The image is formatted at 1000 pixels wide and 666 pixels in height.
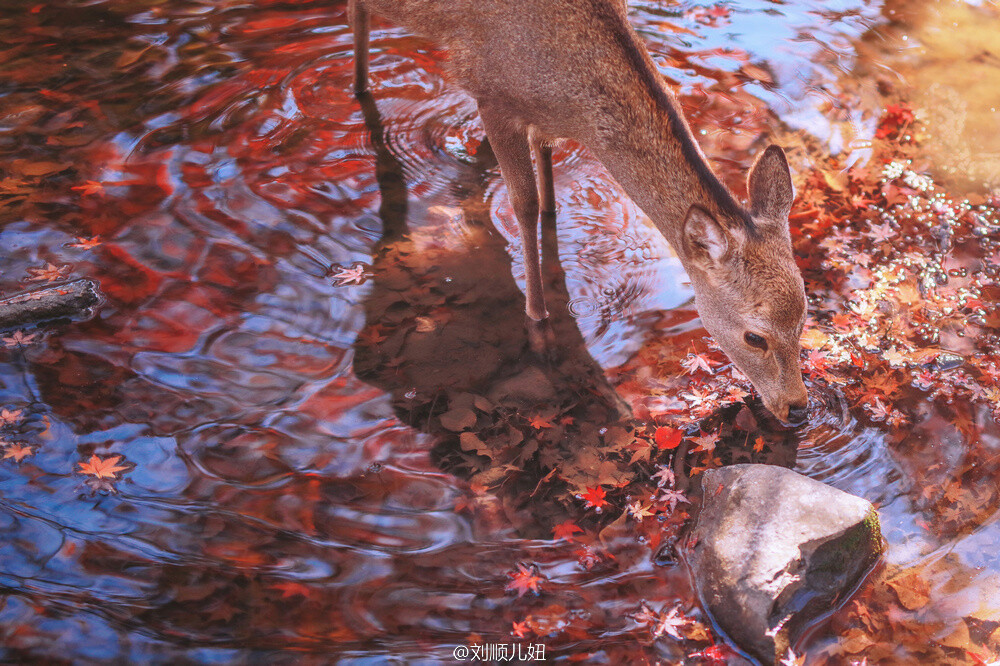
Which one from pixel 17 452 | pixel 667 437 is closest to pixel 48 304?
pixel 17 452

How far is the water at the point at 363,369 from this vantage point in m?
3.41

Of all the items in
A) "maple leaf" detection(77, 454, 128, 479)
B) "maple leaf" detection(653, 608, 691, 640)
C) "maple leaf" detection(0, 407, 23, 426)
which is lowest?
"maple leaf" detection(653, 608, 691, 640)

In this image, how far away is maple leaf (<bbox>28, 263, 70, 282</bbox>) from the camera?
16.0ft

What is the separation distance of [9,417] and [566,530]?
122 inches

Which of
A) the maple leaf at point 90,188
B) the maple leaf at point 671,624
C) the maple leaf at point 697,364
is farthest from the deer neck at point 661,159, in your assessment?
the maple leaf at point 90,188

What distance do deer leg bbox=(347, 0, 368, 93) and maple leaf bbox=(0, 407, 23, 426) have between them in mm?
3971

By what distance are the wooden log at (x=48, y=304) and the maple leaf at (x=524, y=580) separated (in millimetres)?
3216

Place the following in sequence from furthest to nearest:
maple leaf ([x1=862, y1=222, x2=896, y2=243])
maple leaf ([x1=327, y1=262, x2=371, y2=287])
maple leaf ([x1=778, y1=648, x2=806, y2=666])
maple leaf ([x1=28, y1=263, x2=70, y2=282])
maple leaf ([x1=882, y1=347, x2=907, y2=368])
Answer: maple leaf ([x1=862, y1=222, x2=896, y2=243])
maple leaf ([x1=327, y1=262, x2=371, y2=287])
maple leaf ([x1=28, y1=263, x2=70, y2=282])
maple leaf ([x1=882, y1=347, x2=907, y2=368])
maple leaf ([x1=778, y1=648, x2=806, y2=666])

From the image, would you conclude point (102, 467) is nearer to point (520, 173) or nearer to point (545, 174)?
point (520, 173)

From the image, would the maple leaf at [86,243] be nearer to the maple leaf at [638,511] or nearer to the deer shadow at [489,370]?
the deer shadow at [489,370]

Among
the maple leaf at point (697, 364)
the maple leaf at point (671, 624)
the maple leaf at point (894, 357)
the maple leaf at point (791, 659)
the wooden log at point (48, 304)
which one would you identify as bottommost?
the maple leaf at point (791, 659)

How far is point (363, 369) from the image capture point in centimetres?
456

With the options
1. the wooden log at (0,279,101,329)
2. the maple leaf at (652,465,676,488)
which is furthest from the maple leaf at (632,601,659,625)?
the wooden log at (0,279,101,329)

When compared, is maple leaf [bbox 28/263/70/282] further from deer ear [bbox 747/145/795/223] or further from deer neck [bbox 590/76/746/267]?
deer ear [bbox 747/145/795/223]
